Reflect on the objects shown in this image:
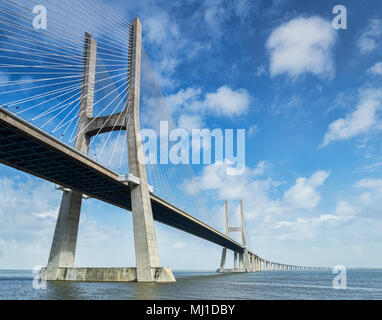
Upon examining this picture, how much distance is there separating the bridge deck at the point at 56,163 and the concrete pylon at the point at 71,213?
2.51m

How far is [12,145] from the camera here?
1103 inches

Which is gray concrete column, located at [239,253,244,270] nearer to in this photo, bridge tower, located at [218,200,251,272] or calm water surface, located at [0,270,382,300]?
bridge tower, located at [218,200,251,272]

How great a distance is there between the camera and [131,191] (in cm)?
3759

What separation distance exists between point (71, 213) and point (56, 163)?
10501 mm

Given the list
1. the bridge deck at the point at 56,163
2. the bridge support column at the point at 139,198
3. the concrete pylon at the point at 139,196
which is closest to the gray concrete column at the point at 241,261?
the bridge deck at the point at 56,163

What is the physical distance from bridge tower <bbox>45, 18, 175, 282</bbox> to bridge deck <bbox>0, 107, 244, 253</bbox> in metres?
2.51

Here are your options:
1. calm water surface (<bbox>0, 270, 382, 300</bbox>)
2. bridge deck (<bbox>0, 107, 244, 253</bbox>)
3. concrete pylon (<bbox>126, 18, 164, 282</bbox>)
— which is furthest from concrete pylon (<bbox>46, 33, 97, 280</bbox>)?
concrete pylon (<bbox>126, 18, 164, 282</bbox>)

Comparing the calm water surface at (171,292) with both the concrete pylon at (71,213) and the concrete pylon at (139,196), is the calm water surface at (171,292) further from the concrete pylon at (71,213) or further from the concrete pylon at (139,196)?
the concrete pylon at (71,213)

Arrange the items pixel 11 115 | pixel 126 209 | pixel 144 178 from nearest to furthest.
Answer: pixel 11 115 < pixel 144 178 < pixel 126 209
